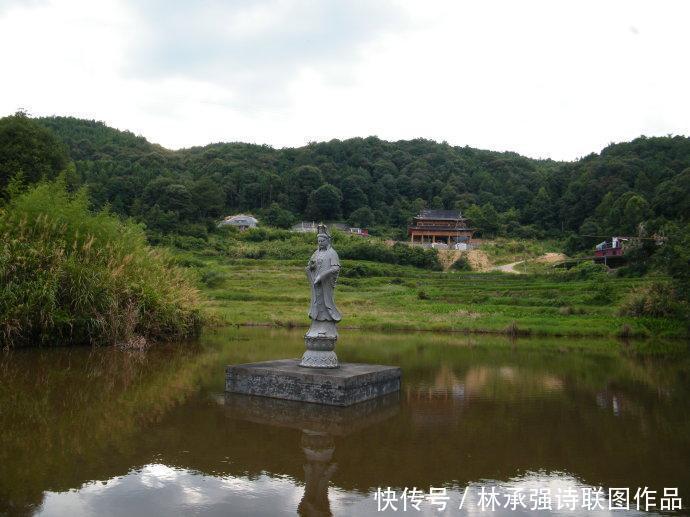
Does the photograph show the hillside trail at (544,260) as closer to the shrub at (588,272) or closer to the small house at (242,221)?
the shrub at (588,272)

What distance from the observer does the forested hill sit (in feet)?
195

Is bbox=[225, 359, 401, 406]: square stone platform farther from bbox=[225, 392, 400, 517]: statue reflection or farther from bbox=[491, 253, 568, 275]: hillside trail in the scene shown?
bbox=[491, 253, 568, 275]: hillside trail

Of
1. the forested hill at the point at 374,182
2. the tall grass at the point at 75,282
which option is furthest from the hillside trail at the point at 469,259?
the tall grass at the point at 75,282

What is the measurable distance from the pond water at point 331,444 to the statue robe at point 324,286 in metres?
1.64

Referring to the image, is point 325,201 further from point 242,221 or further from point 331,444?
point 331,444

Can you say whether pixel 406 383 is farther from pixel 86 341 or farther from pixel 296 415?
pixel 86 341

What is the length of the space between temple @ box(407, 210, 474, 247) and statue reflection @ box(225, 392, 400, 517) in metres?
56.2

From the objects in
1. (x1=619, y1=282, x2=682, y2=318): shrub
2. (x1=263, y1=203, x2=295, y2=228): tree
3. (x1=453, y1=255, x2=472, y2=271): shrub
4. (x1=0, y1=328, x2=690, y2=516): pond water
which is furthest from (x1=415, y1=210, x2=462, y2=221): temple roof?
(x1=0, y1=328, x2=690, y2=516): pond water

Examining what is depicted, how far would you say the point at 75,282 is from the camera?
13.7 meters

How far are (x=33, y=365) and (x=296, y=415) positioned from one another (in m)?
6.27

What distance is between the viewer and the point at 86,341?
14500mm

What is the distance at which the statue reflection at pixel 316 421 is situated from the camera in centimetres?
527

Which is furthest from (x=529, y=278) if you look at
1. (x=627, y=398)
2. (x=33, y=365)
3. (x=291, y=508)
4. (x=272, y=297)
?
(x=291, y=508)

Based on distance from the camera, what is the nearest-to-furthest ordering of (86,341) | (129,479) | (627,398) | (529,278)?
(129,479), (627,398), (86,341), (529,278)
